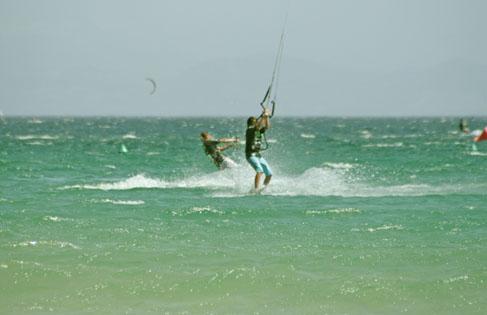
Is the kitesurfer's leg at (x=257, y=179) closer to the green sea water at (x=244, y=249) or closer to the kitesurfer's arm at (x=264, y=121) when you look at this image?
the green sea water at (x=244, y=249)

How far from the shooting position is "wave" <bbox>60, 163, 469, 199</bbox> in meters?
22.2

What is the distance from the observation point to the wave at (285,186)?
22.2 metres

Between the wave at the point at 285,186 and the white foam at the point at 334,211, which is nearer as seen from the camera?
the white foam at the point at 334,211

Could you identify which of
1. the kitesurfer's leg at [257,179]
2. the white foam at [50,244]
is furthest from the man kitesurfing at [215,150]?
the white foam at [50,244]

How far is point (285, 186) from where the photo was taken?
23.8 m

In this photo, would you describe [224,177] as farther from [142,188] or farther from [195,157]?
[195,157]

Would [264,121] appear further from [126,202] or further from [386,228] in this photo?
[386,228]

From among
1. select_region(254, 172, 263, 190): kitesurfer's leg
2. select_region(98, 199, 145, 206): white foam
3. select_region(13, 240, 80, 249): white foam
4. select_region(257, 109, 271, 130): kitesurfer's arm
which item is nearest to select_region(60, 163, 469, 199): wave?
select_region(98, 199, 145, 206): white foam

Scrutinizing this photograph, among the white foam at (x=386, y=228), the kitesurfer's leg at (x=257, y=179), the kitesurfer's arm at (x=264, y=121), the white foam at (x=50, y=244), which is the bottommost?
the kitesurfer's leg at (x=257, y=179)

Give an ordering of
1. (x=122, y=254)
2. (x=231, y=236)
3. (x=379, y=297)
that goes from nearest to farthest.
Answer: (x=379, y=297), (x=122, y=254), (x=231, y=236)

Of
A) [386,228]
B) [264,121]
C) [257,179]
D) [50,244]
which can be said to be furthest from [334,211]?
[50,244]

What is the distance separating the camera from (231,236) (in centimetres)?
1520

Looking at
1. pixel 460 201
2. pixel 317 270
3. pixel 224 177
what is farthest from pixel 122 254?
pixel 224 177

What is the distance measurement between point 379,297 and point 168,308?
8.65 feet
